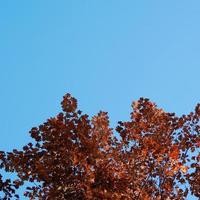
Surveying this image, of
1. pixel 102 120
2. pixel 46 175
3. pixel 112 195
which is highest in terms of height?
pixel 102 120

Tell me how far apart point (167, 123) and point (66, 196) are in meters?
3.15

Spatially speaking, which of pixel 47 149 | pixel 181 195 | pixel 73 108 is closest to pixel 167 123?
pixel 181 195

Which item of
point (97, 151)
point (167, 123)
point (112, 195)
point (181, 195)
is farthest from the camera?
point (167, 123)

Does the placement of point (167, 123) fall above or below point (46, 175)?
above

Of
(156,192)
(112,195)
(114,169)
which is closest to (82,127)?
(114,169)

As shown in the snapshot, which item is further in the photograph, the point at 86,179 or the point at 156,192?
the point at 156,192

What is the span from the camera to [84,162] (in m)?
7.92

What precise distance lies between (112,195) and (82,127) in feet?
5.74

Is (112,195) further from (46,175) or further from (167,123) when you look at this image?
(167,123)

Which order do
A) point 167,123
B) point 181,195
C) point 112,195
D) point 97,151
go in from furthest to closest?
point 167,123, point 181,195, point 97,151, point 112,195

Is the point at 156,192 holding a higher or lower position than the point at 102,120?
lower

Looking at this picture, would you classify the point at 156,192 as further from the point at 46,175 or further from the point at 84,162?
the point at 46,175

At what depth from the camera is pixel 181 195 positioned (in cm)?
882

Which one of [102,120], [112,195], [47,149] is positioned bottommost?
[112,195]
